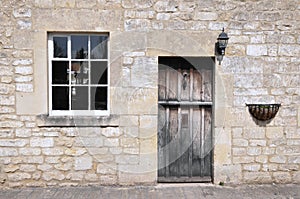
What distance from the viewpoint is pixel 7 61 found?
516 cm

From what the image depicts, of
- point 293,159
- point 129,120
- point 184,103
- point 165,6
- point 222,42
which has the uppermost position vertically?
point 165,6

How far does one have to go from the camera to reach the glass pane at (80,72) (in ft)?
17.6

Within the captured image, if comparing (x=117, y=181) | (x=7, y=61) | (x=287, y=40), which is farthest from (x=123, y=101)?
(x=287, y=40)

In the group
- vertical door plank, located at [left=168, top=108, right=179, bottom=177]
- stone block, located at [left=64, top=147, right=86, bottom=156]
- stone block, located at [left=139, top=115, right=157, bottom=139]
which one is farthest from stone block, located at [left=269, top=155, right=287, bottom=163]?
stone block, located at [left=64, top=147, right=86, bottom=156]

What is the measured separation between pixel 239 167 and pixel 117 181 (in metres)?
2.09

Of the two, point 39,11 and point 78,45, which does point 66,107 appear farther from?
point 39,11

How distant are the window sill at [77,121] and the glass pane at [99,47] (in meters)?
1.04

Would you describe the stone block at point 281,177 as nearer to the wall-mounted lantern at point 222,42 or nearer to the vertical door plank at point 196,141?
the vertical door plank at point 196,141

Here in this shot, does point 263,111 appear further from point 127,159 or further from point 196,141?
point 127,159

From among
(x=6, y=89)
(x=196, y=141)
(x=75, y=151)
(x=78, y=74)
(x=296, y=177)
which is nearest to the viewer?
(x=6, y=89)

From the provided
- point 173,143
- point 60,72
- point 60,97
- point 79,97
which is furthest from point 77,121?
point 173,143

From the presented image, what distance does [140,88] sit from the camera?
532 centimetres

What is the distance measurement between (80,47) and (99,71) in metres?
0.52

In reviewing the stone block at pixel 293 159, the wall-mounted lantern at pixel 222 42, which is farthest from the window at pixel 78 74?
the stone block at pixel 293 159
